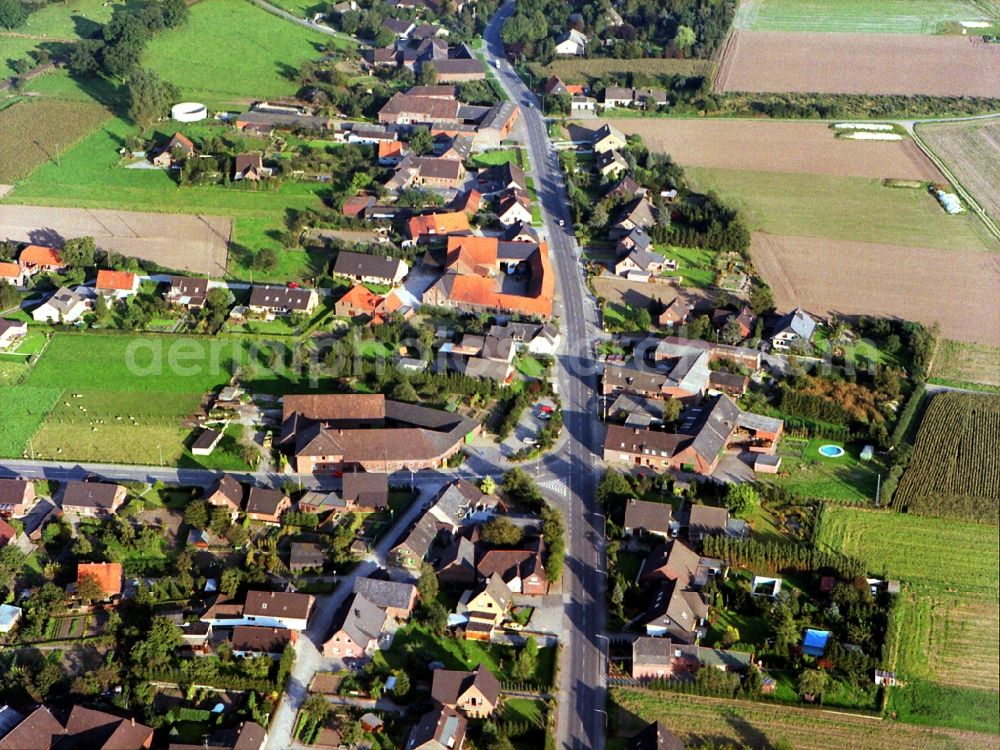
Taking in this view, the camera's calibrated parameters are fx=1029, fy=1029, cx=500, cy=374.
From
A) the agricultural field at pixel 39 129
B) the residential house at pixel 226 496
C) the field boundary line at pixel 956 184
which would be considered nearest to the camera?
the residential house at pixel 226 496

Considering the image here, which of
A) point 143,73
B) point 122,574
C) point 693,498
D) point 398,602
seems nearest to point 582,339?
point 693,498

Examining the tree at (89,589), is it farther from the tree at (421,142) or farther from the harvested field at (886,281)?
the tree at (421,142)

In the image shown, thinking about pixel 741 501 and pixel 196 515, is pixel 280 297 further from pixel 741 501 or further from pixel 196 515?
pixel 741 501

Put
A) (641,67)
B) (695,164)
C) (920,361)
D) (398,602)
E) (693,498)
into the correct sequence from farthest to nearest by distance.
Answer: (641,67), (695,164), (920,361), (693,498), (398,602)

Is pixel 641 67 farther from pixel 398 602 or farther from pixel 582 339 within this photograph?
pixel 398 602

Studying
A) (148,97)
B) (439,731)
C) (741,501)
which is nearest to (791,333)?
(741,501)

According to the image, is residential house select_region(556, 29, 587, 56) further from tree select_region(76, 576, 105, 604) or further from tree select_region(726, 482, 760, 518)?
tree select_region(76, 576, 105, 604)

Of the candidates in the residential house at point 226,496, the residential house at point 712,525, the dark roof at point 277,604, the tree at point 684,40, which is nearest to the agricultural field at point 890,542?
the residential house at point 712,525

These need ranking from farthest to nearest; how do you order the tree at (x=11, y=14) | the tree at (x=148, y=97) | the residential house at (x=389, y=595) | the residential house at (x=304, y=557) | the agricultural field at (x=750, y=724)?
the tree at (x=11, y=14), the tree at (x=148, y=97), the residential house at (x=304, y=557), the residential house at (x=389, y=595), the agricultural field at (x=750, y=724)
